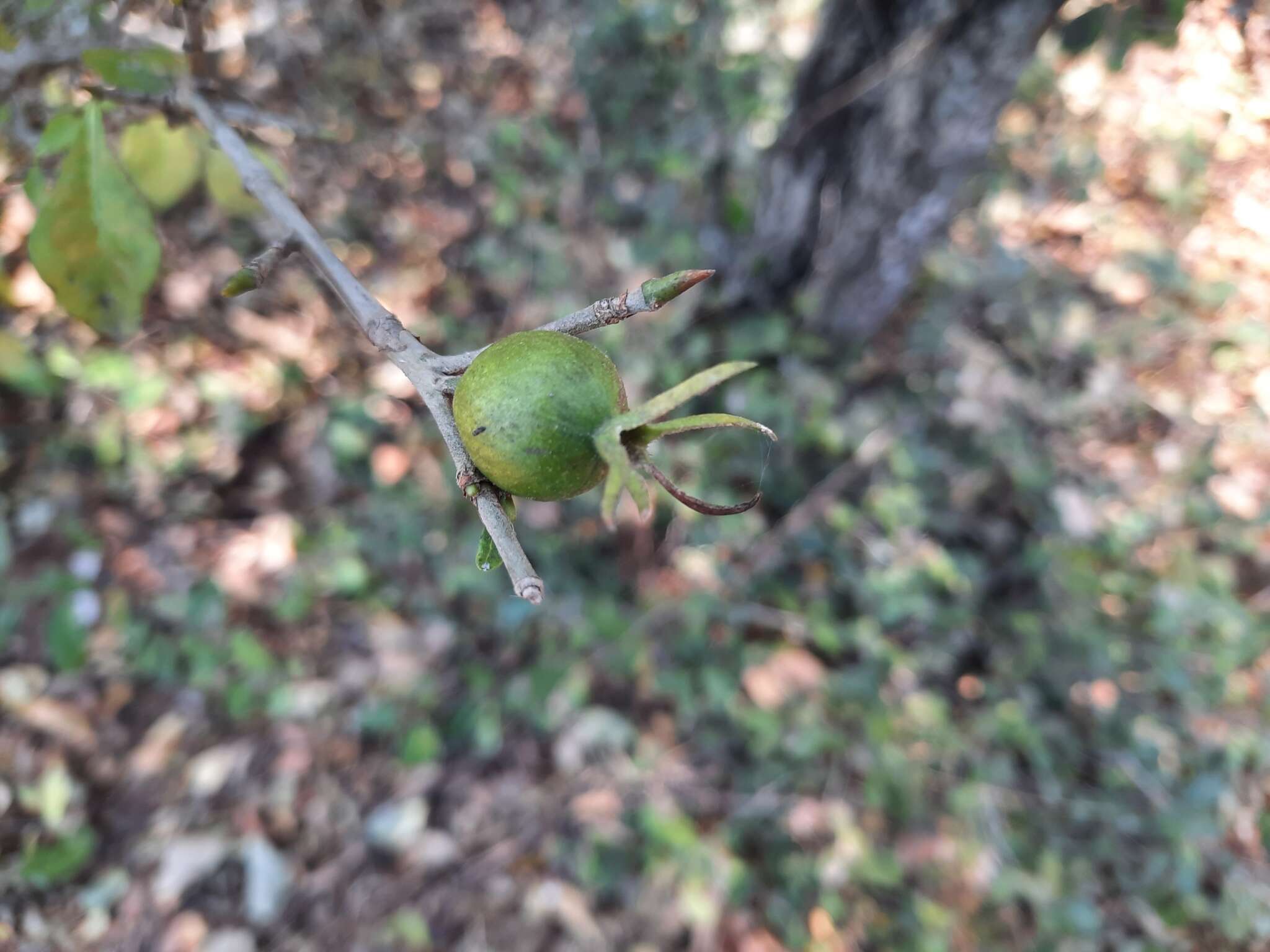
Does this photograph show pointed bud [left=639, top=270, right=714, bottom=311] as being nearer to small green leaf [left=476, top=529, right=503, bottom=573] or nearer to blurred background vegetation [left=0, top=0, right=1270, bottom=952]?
small green leaf [left=476, top=529, right=503, bottom=573]

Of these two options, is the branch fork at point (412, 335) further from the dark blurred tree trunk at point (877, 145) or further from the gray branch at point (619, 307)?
the dark blurred tree trunk at point (877, 145)

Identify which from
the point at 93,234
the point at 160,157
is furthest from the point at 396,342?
the point at 160,157

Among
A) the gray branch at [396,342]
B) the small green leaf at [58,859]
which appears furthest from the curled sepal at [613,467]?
the small green leaf at [58,859]

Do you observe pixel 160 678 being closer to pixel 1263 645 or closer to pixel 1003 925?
pixel 1003 925

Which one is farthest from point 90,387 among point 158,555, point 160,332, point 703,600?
point 703,600

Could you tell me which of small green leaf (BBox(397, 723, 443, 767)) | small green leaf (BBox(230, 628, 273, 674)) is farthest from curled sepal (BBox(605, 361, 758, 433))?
small green leaf (BBox(230, 628, 273, 674))

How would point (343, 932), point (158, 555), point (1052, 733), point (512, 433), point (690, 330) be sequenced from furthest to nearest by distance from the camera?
point (690, 330), point (158, 555), point (1052, 733), point (343, 932), point (512, 433)
